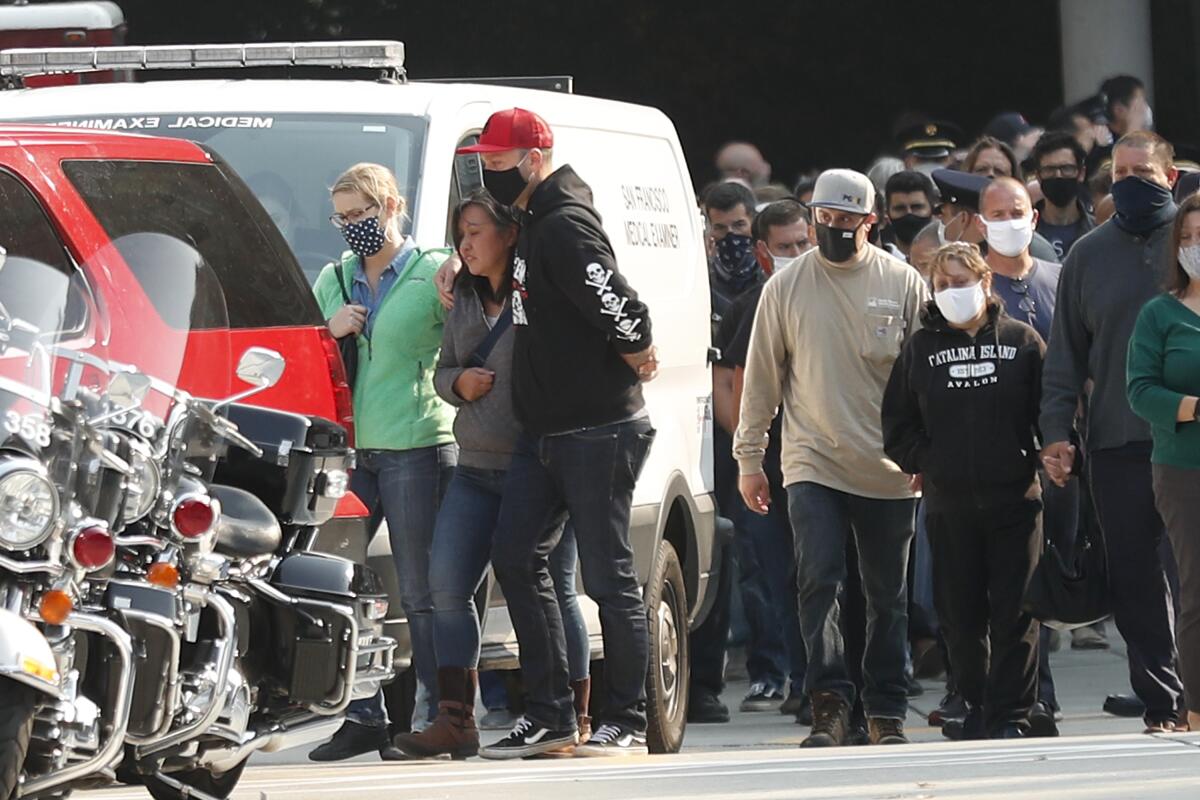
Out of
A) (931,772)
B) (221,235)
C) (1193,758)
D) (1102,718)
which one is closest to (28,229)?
(221,235)

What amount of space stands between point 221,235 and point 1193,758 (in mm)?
2931

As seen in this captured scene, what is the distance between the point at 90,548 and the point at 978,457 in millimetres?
4287

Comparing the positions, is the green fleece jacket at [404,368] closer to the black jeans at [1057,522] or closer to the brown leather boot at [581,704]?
the brown leather boot at [581,704]

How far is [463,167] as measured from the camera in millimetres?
8539

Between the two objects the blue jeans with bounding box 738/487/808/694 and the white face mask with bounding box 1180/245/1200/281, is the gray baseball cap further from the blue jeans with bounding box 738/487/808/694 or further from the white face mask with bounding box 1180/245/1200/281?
the blue jeans with bounding box 738/487/808/694

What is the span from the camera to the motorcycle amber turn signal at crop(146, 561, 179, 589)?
→ 5703 millimetres

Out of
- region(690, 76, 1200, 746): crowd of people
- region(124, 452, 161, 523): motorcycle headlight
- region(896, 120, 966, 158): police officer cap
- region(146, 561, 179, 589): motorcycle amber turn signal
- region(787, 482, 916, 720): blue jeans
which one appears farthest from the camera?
region(896, 120, 966, 158): police officer cap

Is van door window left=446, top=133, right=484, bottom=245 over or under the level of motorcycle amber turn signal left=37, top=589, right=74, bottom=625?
over

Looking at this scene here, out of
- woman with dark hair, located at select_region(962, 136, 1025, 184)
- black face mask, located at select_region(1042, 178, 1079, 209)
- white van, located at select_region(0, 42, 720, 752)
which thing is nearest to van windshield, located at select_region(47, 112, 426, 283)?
white van, located at select_region(0, 42, 720, 752)

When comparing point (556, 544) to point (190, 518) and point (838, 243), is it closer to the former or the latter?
point (838, 243)

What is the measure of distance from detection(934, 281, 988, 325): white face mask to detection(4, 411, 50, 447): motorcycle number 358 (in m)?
4.33

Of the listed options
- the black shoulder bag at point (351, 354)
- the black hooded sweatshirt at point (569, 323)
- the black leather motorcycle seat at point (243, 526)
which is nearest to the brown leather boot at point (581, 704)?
the black hooded sweatshirt at point (569, 323)

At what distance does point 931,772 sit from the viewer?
273 inches

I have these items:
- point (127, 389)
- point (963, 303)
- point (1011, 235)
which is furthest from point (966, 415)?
point (127, 389)
